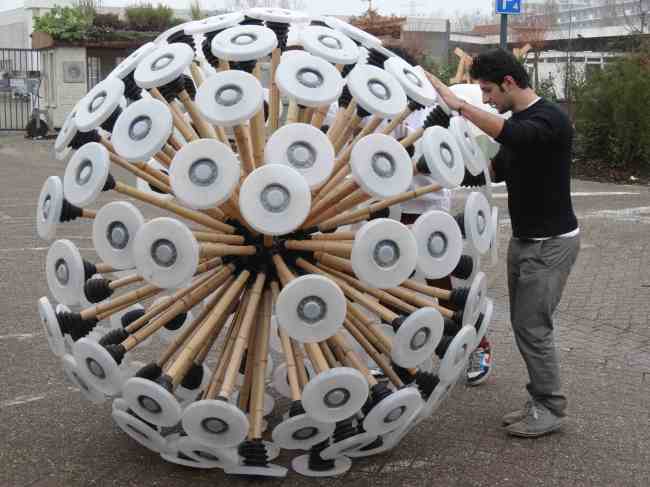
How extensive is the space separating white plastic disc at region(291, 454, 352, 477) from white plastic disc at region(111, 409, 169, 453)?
0.63 m

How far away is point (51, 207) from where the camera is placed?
427 cm

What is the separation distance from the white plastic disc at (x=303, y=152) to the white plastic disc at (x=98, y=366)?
1.12m

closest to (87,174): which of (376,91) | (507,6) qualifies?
(376,91)

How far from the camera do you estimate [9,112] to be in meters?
28.1

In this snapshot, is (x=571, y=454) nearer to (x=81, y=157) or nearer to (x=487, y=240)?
(x=487, y=240)

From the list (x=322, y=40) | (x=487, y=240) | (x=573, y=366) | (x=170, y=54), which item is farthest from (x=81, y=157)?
(x=573, y=366)

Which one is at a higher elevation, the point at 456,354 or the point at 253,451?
the point at 456,354

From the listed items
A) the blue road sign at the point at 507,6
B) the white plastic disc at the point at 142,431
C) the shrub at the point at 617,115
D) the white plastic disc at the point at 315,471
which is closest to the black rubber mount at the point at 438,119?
the white plastic disc at the point at 315,471

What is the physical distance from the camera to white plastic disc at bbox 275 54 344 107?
400 centimetres

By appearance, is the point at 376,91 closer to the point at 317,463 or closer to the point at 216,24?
the point at 216,24

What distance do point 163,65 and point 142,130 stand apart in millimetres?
390

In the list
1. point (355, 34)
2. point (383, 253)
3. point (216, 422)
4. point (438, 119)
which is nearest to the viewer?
point (383, 253)

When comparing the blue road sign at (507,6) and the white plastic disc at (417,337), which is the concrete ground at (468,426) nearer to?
the white plastic disc at (417,337)

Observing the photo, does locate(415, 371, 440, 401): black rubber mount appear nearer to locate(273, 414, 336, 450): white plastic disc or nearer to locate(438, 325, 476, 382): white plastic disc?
locate(438, 325, 476, 382): white plastic disc
